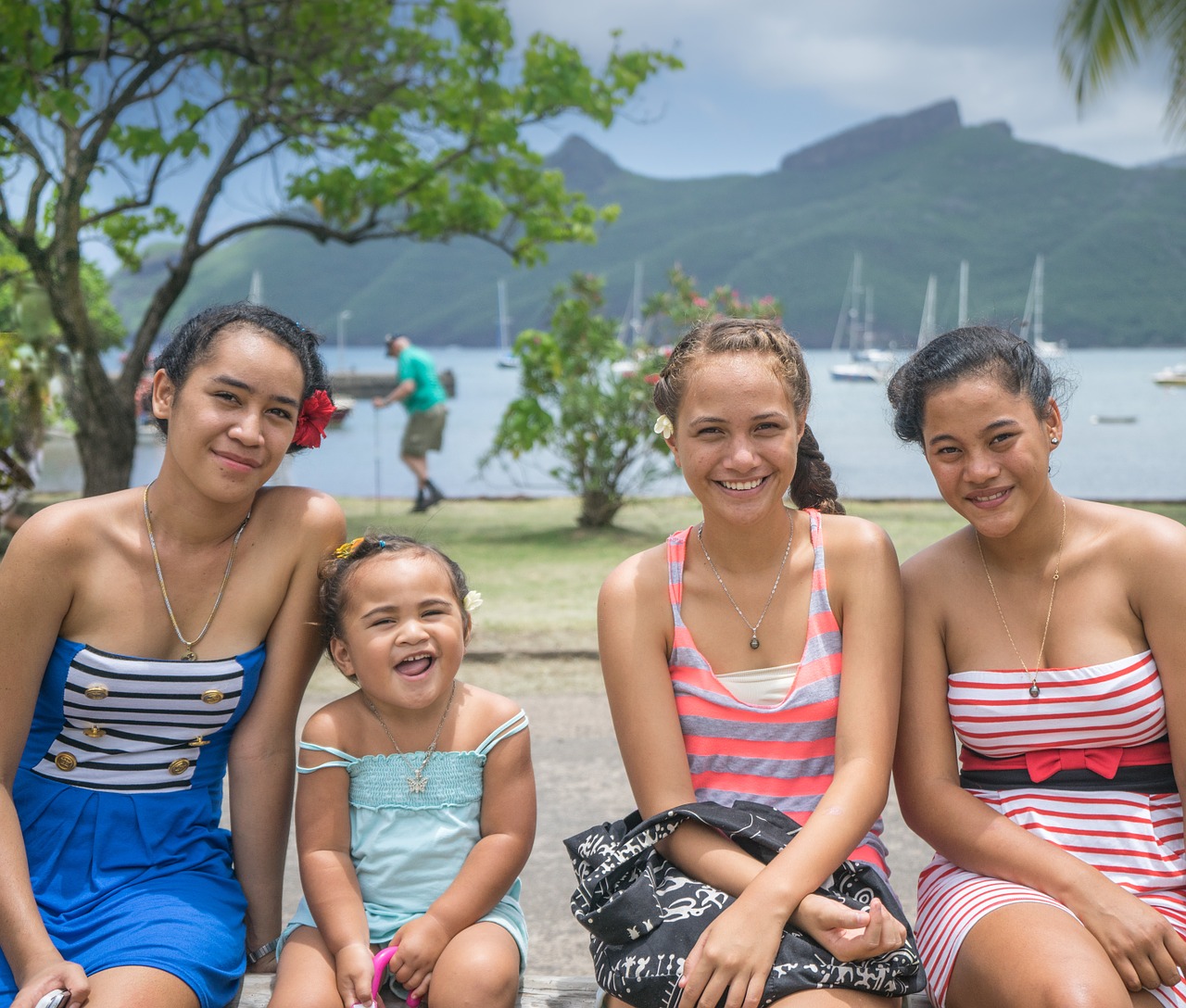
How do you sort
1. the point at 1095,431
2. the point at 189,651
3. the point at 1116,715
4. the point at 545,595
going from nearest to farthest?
the point at 1116,715 < the point at 189,651 < the point at 545,595 < the point at 1095,431

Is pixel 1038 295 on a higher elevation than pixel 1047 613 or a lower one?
higher

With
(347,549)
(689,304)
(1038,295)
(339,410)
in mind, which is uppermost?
(1038,295)

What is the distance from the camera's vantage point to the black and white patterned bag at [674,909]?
1.95 meters

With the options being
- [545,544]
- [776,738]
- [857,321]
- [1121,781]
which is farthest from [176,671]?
[857,321]

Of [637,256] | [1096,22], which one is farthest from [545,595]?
[637,256]

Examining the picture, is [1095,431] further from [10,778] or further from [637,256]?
[637,256]

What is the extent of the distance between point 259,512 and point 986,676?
159 cm

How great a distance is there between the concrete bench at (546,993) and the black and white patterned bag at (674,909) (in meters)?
0.18

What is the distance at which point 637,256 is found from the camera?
12062 centimetres

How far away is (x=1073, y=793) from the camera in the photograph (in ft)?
7.39

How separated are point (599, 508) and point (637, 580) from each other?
8011 millimetres

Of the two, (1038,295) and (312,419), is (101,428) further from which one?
(1038,295)

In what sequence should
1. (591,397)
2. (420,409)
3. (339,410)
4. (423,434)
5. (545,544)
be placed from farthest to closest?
(420,409)
(423,434)
(591,397)
(545,544)
(339,410)

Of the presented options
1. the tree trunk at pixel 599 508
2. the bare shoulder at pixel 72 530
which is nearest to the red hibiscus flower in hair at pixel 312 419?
the bare shoulder at pixel 72 530
